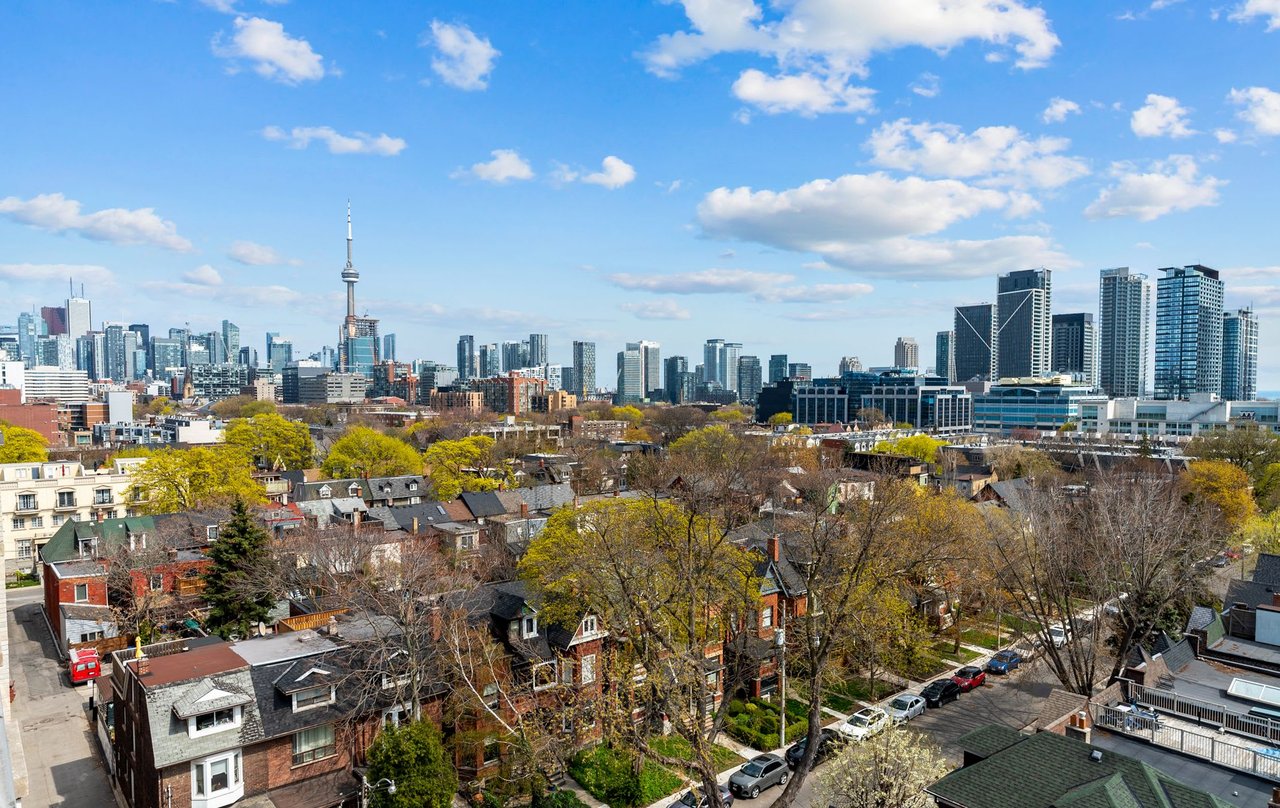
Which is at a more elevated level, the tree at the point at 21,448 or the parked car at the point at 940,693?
the tree at the point at 21,448

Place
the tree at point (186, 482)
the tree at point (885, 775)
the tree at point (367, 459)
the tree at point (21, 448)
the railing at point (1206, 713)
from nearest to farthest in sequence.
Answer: the tree at point (885, 775), the railing at point (1206, 713), the tree at point (186, 482), the tree at point (367, 459), the tree at point (21, 448)

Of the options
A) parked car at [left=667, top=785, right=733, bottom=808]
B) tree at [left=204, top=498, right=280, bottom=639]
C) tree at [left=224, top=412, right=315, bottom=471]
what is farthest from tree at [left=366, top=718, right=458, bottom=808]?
tree at [left=224, top=412, right=315, bottom=471]

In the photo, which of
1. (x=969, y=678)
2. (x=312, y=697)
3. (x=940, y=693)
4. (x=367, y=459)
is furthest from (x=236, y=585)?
(x=367, y=459)

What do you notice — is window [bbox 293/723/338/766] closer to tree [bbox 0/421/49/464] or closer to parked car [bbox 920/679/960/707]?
parked car [bbox 920/679/960/707]

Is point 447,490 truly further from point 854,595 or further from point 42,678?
point 854,595

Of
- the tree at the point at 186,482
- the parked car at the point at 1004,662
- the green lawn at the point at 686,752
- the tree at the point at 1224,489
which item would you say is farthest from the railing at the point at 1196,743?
the tree at the point at 186,482

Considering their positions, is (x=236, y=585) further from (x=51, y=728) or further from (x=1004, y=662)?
(x=1004, y=662)

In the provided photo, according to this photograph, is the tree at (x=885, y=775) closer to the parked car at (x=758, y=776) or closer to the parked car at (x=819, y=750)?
the parked car at (x=758, y=776)
